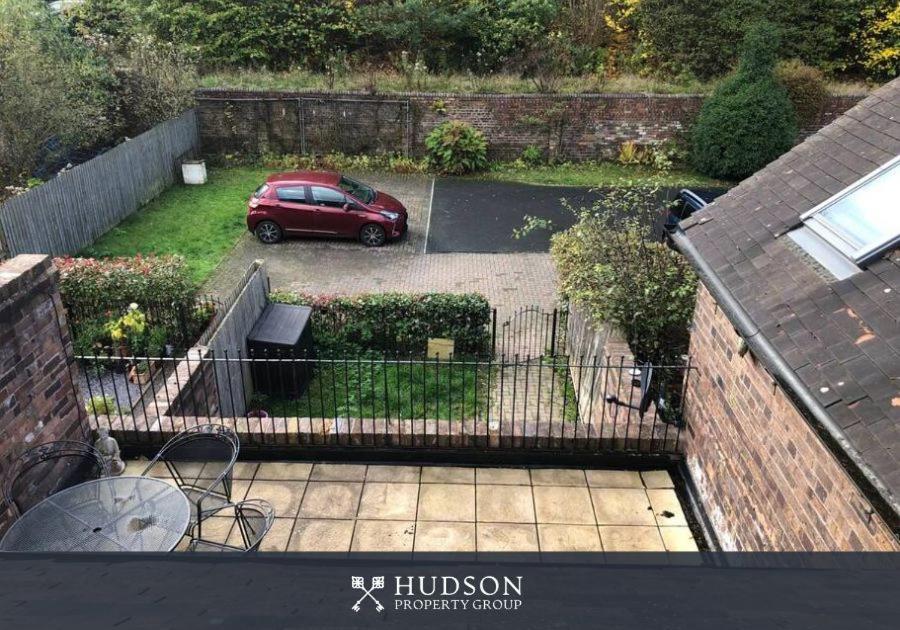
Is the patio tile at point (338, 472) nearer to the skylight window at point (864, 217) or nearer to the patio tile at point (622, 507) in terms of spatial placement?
the patio tile at point (622, 507)

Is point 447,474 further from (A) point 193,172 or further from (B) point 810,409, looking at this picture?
(A) point 193,172

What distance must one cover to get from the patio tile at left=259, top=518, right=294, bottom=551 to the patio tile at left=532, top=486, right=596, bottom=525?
1.86 m

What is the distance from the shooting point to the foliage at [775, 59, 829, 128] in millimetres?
19219

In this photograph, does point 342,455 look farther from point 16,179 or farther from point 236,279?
A: point 16,179

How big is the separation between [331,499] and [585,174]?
16.2 m

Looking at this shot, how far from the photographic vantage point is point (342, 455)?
5.60 meters

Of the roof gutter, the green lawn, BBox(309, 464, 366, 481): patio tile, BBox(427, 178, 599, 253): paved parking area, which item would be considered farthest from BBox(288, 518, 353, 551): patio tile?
BBox(427, 178, 599, 253): paved parking area

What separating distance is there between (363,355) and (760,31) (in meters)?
15.2

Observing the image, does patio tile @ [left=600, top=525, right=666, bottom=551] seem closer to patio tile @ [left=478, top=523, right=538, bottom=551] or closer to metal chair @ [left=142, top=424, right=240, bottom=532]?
patio tile @ [left=478, top=523, right=538, bottom=551]

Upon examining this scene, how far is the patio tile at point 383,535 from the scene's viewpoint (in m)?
4.74

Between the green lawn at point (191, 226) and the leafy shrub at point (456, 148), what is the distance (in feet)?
16.6

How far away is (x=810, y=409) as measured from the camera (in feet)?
10.5
